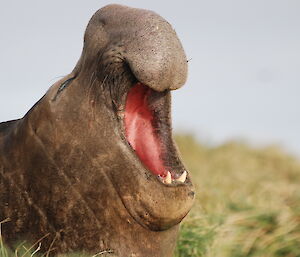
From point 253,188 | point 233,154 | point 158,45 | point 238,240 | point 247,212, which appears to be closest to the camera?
point 158,45

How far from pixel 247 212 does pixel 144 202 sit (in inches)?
149

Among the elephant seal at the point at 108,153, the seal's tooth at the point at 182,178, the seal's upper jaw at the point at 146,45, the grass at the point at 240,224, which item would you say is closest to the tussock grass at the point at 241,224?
the grass at the point at 240,224

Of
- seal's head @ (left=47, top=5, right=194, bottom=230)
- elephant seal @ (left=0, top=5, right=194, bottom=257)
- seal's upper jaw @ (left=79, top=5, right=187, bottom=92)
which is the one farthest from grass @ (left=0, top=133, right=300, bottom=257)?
seal's upper jaw @ (left=79, top=5, right=187, bottom=92)

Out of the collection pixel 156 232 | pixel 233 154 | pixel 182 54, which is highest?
pixel 182 54

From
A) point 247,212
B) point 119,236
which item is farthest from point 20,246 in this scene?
point 247,212

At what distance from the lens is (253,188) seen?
1066cm

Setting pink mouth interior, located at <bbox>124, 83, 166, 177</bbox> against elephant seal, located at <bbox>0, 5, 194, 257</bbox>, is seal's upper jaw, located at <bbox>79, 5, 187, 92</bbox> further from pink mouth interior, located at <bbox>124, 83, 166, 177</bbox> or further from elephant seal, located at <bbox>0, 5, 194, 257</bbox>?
pink mouth interior, located at <bbox>124, 83, 166, 177</bbox>

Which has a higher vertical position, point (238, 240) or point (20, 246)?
point (20, 246)

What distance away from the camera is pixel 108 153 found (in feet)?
12.2

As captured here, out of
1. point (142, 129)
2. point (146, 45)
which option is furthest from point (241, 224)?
point (146, 45)

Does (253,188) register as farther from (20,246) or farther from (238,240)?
(20,246)

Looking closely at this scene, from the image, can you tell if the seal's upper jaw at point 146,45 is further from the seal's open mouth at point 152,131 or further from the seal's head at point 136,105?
the seal's open mouth at point 152,131

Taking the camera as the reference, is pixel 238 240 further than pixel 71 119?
Yes

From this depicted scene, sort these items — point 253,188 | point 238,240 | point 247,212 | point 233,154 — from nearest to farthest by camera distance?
point 238,240
point 247,212
point 253,188
point 233,154
